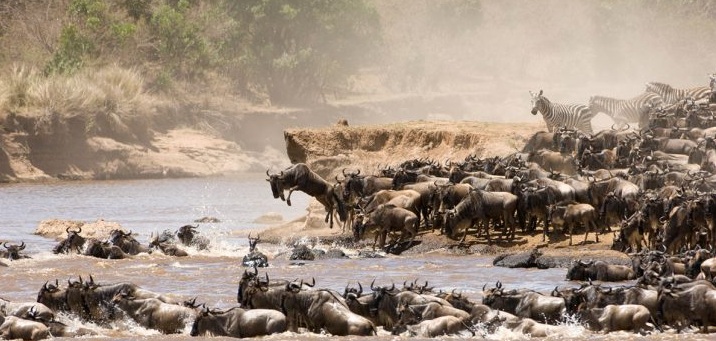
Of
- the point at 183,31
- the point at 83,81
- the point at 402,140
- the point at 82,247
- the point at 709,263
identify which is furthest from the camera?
the point at 183,31

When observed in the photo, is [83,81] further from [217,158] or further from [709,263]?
[709,263]

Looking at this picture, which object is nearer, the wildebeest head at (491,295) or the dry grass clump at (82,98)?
the wildebeest head at (491,295)

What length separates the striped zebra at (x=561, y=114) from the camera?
35.2 m

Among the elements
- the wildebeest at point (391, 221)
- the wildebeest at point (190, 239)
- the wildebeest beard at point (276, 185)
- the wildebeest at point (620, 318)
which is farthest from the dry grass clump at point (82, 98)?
the wildebeest at point (620, 318)

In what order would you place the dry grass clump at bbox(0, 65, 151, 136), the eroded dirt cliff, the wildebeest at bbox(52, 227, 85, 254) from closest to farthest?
the wildebeest at bbox(52, 227, 85, 254), the eroded dirt cliff, the dry grass clump at bbox(0, 65, 151, 136)

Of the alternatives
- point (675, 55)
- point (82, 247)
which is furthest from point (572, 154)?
point (675, 55)

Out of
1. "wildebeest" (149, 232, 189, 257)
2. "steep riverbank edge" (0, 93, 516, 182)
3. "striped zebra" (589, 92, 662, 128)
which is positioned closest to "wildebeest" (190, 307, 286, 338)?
"wildebeest" (149, 232, 189, 257)

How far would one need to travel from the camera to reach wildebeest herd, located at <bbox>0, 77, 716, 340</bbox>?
15234mm

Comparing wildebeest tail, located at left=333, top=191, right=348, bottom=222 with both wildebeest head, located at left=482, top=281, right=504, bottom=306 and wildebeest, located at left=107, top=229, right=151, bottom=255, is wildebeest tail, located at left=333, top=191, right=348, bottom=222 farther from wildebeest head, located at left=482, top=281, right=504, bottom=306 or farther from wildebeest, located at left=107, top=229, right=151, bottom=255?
wildebeest head, located at left=482, top=281, right=504, bottom=306

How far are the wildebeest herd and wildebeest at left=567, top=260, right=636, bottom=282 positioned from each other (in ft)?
0.07

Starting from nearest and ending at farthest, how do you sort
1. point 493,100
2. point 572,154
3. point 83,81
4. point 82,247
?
point 82,247 → point 572,154 → point 83,81 → point 493,100

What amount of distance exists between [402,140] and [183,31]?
106 feet

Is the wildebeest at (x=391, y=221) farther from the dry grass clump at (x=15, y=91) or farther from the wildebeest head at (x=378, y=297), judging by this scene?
the dry grass clump at (x=15, y=91)

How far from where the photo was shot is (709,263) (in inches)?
672
